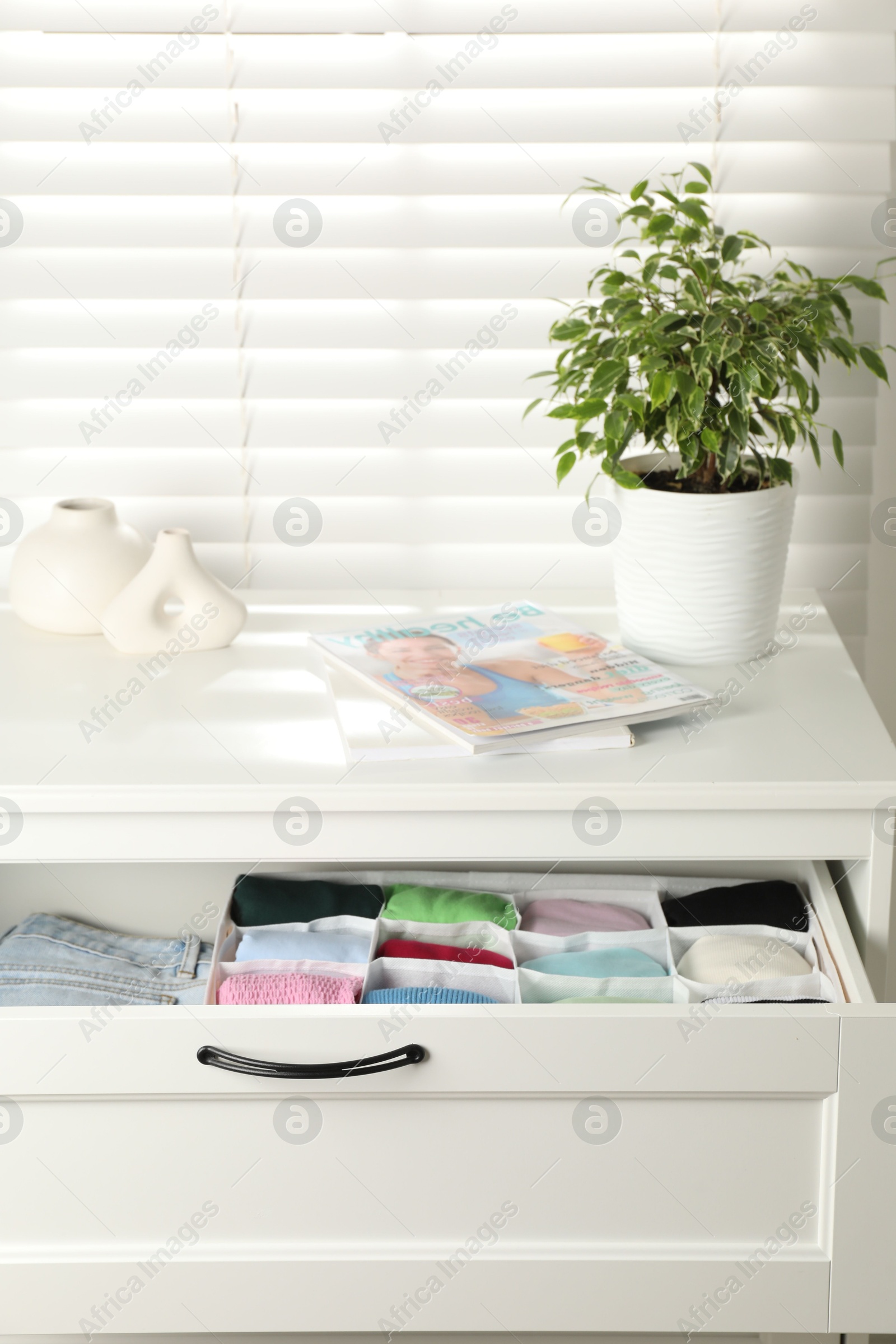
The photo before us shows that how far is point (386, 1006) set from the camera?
2.81 feet

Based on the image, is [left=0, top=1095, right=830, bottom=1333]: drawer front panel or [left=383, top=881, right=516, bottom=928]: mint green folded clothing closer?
[left=0, top=1095, right=830, bottom=1333]: drawer front panel

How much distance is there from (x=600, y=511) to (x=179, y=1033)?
78 centimetres

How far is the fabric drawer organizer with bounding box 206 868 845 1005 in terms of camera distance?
0.95 metres

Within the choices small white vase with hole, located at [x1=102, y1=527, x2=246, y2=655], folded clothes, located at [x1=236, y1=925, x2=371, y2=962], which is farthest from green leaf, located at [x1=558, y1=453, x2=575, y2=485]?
folded clothes, located at [x1=236, y1=925, x2=371, y2=962]

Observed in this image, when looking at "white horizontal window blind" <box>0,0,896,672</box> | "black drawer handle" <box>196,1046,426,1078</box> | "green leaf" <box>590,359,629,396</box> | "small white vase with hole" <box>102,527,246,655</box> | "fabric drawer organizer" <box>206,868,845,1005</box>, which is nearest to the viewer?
"black drawer handle" <box>196,1046,426,1078</box>

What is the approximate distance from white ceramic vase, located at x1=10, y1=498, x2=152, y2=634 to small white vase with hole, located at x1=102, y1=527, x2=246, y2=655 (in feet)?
0.14

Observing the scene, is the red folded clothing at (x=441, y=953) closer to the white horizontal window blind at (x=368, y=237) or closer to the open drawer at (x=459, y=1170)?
the open drawer at (x=459, y=1170)

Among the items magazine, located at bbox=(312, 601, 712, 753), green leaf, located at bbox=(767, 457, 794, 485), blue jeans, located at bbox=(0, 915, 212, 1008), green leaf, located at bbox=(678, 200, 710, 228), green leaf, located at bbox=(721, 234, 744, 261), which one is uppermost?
green leaf, located at bbox=(678, 200, 710, 228)

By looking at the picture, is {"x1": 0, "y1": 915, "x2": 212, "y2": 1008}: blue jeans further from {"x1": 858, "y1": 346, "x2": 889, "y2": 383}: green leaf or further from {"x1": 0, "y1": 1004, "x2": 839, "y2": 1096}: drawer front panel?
{"x1": 858, "y1": 346, "x2": 889, "y2": 383}: green leaf

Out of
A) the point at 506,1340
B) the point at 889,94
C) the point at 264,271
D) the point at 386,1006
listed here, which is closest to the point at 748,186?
the point at 889,94

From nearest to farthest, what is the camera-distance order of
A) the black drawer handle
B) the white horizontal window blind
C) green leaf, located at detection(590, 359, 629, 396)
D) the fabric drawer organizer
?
the black drawer handle, the fabric drawer organizer, green leaf, located at detection(590, 359, 629, 396), the white horizontal window blind

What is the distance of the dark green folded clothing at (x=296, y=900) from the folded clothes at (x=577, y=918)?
0.14 metres

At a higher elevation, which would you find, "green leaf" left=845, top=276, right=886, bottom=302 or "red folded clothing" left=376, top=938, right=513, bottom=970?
"green leaf" left=845, top=276, right=886, bottom=302

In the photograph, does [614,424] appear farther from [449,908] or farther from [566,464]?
[449,908]
